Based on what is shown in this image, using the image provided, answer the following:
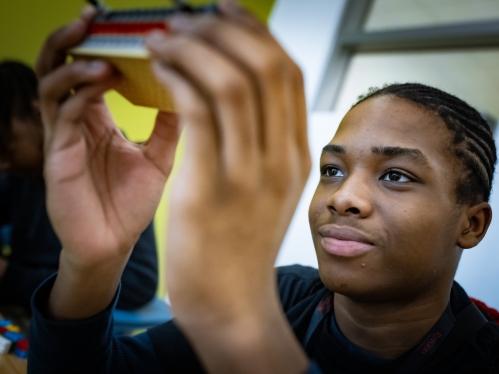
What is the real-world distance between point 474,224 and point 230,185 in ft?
2.28

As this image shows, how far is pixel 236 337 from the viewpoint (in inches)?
15.9

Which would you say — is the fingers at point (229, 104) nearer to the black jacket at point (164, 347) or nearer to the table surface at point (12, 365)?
the black jacket at point (164, 347)

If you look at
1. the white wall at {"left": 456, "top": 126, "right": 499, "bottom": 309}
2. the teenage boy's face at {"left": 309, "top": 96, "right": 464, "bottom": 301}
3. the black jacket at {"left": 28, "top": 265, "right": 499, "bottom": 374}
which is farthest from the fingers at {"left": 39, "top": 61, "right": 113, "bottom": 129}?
the white wall at {"left": 456, "top": 126, "right": 499, "bottom": 309}

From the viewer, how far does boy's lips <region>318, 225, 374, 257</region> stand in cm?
78

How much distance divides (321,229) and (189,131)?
19.6 inches

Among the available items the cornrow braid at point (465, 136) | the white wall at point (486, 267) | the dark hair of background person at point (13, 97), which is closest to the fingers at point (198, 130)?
the cornrow braid at point (465, 136)

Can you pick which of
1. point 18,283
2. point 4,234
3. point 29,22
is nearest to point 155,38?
point 18,283

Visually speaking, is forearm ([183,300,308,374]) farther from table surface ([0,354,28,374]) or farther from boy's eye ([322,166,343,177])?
table surface ([0,354,28,374])

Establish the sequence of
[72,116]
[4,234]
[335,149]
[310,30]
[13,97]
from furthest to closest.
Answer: [310,30], [4,234], [13,97], [335,149], [72,116]

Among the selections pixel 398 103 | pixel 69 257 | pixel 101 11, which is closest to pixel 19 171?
pixel 69 257

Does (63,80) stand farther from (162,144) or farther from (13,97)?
(13,97)

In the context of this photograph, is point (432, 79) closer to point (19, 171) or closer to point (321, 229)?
point (321, 229)

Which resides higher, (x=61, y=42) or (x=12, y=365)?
(x=61, y=42)

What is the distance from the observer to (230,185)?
0.41 meters
